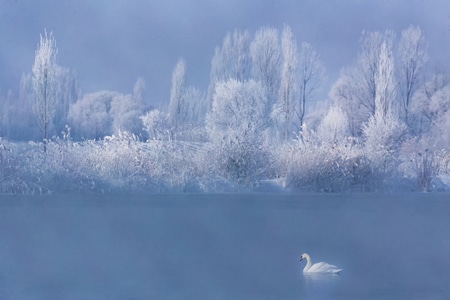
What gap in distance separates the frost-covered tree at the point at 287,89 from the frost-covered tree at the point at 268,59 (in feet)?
0.86

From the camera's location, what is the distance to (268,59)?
22.7 m

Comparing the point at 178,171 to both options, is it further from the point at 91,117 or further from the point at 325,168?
the point at 91,117

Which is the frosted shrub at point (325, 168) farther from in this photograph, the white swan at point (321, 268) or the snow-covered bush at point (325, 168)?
the white swan at point (321, 268)

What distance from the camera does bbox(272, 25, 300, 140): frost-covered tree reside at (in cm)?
2236

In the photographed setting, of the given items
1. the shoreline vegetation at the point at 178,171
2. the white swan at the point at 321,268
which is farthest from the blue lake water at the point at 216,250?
the shoreline vegetation at the point at 178,171

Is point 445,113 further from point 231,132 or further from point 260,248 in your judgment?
point 260,248

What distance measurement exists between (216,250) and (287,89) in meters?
17.0

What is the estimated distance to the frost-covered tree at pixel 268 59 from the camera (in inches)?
891

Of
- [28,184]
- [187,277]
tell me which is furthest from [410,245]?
[28,184]

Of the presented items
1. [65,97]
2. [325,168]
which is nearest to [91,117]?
[65,97]

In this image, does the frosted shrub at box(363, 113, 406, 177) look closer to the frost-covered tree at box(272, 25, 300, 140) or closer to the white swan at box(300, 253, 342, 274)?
the frost-covered tree at box(272, 25, 300, 140)

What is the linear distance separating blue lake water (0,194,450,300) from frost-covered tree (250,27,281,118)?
42.4ft

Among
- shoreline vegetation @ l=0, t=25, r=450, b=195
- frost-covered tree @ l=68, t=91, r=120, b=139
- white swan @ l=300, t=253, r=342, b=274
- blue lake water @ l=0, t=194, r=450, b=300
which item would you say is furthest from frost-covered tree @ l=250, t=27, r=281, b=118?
white swan @ l=300, t=253, r=342, b=274

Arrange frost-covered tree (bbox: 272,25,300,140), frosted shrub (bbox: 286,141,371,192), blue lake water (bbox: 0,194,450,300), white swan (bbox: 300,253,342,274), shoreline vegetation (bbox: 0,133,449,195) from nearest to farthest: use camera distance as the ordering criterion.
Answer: blue lake water (bbox: 0,194,450,300)
white swan (bbox: 300,253,342,274)
shoreline vegetation (bbox: 0,133,449,195)
frosted shrub (bbox: 286,141,371,192)
frost-covered tree (bbox: 272,25,300,140)
